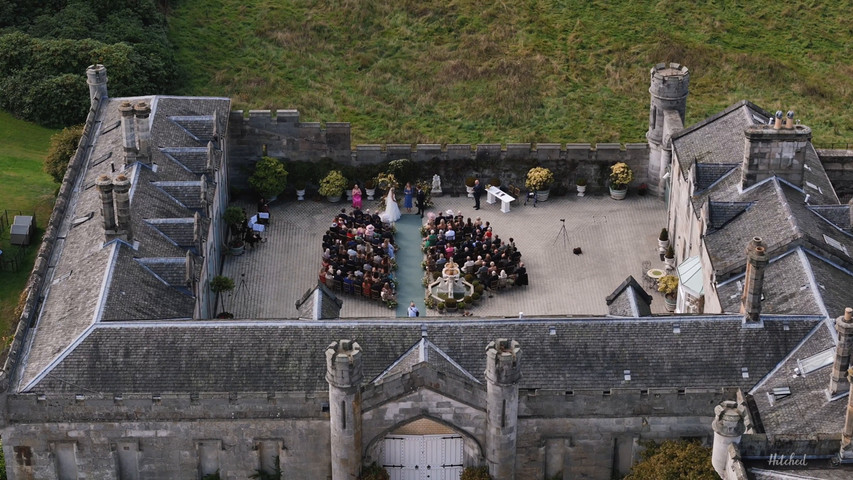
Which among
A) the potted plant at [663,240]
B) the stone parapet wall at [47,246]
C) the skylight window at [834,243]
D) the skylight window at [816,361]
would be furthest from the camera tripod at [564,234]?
the stone parapet wall at [47,246]

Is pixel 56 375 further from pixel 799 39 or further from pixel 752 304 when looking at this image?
pixel 799 39

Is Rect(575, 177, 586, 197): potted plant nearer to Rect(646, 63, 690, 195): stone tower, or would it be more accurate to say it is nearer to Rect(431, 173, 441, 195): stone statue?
Rect(646, 63, 690, 195): stone tower

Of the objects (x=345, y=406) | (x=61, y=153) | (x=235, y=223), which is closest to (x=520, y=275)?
(x=235, y=223)

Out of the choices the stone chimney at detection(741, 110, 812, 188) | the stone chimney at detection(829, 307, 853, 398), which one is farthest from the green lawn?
the stone chimney at detection(829, 307, 853, 398)

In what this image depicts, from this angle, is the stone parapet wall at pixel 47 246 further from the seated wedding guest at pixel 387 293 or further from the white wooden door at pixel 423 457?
the seated wedding guest at pixel 387 293

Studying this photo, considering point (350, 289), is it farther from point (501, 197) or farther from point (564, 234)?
point (564, 234)
